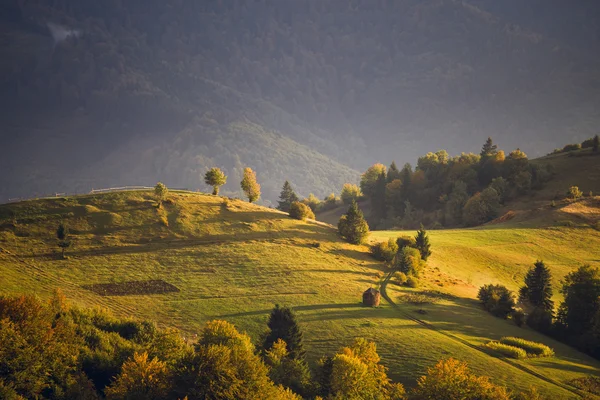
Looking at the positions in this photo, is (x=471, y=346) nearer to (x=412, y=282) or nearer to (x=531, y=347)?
(x=531, y=347)

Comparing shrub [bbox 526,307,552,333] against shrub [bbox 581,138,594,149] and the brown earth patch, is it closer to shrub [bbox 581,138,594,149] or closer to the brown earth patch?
the brown earth patch

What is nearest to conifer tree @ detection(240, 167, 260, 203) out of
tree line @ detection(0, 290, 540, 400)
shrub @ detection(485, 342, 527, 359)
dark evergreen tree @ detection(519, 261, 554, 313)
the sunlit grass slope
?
the sunlit grass slope

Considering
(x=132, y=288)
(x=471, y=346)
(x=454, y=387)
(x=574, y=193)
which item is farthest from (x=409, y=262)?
(x=574, y=193)

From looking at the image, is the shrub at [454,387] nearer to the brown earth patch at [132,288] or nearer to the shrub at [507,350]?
the shrub at [507,350]

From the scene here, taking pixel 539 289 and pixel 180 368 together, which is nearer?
pixel 180 368

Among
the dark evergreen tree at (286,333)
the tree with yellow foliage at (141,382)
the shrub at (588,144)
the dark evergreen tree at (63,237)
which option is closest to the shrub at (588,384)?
the dark evergreen tree at (286,333)

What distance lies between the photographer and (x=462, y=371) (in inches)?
1663

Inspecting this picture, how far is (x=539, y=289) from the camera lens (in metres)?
73.8

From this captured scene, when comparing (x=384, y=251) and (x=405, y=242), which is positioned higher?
(x=405, y=242)

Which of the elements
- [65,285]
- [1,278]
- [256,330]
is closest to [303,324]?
[256,330]

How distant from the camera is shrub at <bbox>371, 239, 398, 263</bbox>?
87125 mm

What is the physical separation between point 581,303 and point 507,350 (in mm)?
19895

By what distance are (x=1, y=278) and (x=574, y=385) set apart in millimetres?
69741

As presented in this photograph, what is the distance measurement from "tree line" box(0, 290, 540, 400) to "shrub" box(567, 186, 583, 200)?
379 ft
